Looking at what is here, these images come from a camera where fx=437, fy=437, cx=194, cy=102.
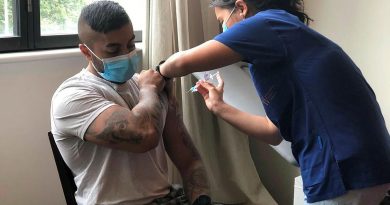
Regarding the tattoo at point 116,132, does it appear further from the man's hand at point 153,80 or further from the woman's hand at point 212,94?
the woman's hand at point 212,94

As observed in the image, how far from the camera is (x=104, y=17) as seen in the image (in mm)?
1531

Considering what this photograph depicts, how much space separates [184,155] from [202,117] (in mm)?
702

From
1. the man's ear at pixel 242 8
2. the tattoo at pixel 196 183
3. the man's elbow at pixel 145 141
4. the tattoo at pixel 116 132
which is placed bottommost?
the tattoo at pixel 196 183

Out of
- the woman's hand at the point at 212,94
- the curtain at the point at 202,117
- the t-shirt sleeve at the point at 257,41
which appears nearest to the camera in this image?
the t-shirt sleeve at the point at 257,41

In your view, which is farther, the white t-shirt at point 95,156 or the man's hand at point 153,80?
the man's hand at point 153,80

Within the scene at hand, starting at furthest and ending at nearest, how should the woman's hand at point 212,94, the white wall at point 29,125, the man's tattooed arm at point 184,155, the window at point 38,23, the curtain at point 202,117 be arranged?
the curtain at point 202,117 → the window at point 38,23 → the white wall at point 29,125 → the man's tattooed arm at point 184,155 → the woman's hand at point 212,94

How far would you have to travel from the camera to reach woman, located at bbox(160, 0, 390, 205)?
1.19 meters

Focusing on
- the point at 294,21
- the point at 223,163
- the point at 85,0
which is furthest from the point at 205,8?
the point at 294,21

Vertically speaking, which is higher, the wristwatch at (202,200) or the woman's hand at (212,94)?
the woman's hand at (212,94)

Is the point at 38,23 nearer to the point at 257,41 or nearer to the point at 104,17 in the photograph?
the point at 104,17

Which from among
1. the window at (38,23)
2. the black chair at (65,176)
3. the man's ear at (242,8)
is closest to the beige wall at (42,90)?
the window at (38,23)

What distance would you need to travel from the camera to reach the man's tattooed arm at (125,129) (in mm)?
1401

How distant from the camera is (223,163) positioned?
2609 mm

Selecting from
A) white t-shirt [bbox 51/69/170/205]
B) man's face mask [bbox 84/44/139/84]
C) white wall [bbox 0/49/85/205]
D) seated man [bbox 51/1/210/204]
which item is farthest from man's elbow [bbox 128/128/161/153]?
white wall [bbox 0/49/85/205]
